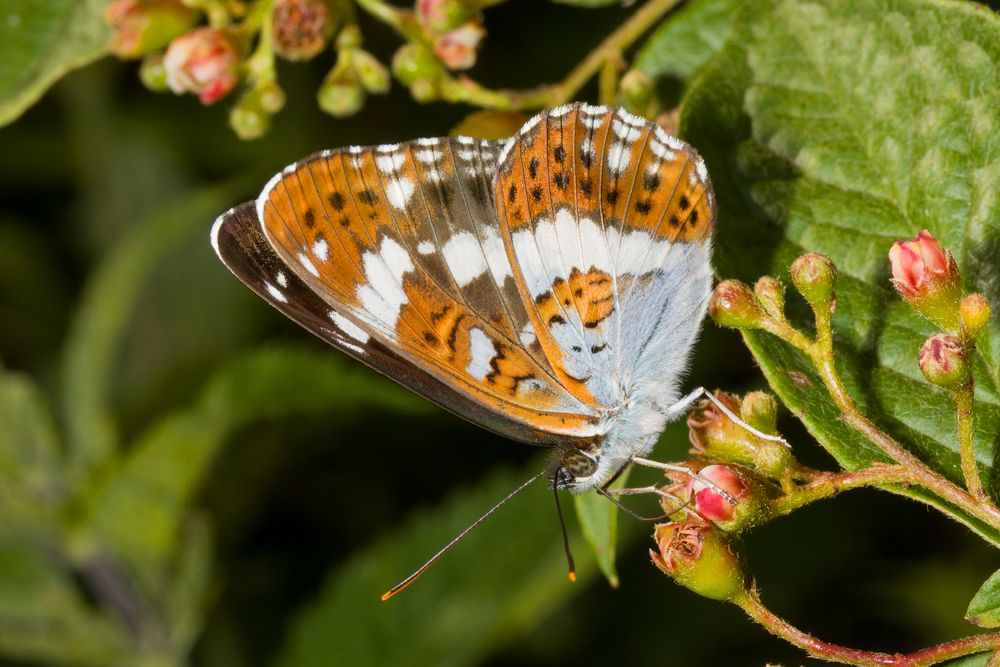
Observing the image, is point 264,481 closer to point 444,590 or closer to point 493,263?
point 444,590

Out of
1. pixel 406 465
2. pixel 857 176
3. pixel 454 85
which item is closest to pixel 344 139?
pixel 406 465

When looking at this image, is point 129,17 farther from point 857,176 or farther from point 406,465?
point 406,465

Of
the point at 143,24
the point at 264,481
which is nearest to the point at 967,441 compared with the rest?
the point at 143,24

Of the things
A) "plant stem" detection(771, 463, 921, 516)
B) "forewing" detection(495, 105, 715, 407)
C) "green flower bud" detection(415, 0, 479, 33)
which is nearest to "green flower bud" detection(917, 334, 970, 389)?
"plant stem" detection(771, 463, 921, 516)

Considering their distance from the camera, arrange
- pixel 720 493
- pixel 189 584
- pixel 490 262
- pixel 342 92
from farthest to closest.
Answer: pixel 189 584, pixel 342 92, pixel 490 262, pixel 720 493

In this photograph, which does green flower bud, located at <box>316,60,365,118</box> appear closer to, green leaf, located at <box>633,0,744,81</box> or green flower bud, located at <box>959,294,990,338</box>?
green leaf, located at <box>633,0,744,81</box>

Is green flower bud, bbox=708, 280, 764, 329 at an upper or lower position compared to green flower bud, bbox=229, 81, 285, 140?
lower
